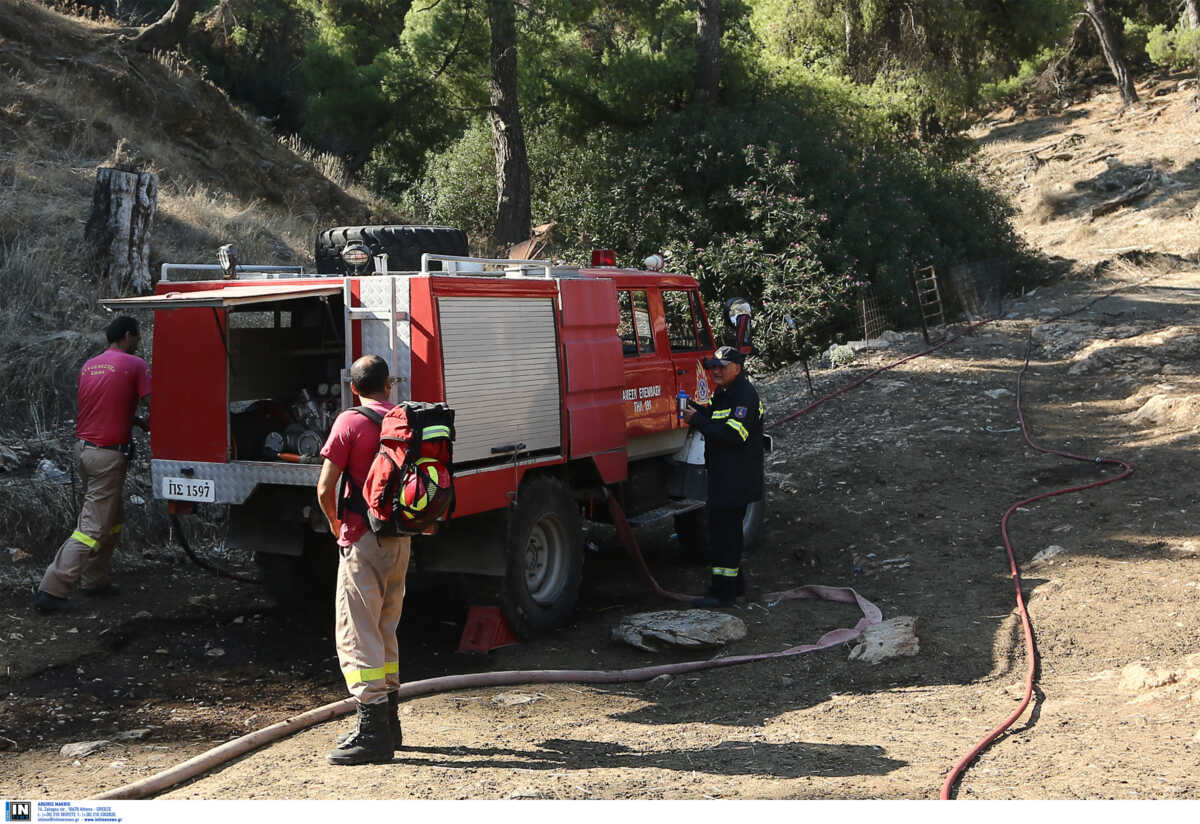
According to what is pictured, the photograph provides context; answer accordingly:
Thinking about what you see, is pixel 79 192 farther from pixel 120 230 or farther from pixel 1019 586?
pixel 1019 586

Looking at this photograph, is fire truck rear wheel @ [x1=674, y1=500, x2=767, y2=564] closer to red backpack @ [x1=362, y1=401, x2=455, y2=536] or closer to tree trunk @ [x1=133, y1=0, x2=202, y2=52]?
red backpack @ [x1=362, y1=401, x2=455, y2=536]

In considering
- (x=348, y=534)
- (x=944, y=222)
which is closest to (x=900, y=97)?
(x=944, y=222)

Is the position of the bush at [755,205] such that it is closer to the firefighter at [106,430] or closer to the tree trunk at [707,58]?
the tree trunk at [707,58]

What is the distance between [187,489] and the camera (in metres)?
6.86

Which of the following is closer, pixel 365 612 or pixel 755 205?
pixel 365 612

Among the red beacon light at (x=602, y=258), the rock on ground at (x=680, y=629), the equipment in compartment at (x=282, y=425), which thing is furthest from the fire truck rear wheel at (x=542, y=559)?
the red beacon light at (x=602, y=258)

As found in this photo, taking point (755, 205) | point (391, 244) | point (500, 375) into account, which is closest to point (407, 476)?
point (500, 375)

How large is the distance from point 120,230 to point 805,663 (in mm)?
8295

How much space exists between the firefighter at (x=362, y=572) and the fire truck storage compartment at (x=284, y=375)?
1648mm

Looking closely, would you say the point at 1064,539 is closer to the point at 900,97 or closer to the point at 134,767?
the point at 134,767

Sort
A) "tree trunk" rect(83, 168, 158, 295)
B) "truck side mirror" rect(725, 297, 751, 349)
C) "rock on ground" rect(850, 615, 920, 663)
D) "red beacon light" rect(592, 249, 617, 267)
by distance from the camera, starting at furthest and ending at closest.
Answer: "tree trunk" rect(83, 168, 158, 295) < "truck side mirror" rect(725, 297, 751, 349) < "red beacon light" rect(592, 249, 617, 267) < "rock on ground" rect(850, 615, 920, 663)

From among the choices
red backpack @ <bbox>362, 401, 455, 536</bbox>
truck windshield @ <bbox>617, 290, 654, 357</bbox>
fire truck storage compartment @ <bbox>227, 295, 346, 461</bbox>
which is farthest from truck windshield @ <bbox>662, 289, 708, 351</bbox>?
red backpack @ <bbox>362, 401, 455, 536</bbox>

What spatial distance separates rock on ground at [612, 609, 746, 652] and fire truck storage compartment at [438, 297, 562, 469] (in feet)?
4.06

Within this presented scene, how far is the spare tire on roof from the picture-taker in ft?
26.1
